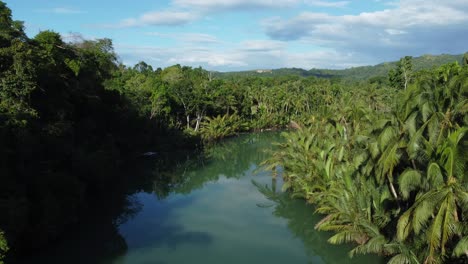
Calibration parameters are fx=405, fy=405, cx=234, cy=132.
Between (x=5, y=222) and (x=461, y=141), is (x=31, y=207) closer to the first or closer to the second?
(x=5, y=222)

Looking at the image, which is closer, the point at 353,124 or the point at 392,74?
the point at 353,124

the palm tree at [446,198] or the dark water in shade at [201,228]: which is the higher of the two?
the palm tree at [446,198]

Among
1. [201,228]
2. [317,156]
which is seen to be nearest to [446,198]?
[317,156]

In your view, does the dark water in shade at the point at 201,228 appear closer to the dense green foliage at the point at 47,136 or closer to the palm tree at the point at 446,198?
the dense green foliage at the point at 47,136

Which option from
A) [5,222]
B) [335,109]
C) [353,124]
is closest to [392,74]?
[335,109]

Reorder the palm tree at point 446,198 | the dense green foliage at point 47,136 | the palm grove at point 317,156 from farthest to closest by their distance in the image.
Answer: the dense green foliage at point 47,136
the palm grove at point 317,156
the palm tree at point 446,198

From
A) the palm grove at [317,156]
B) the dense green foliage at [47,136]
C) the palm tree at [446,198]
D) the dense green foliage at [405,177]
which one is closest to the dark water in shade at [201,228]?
the palm grove at [317,156]
